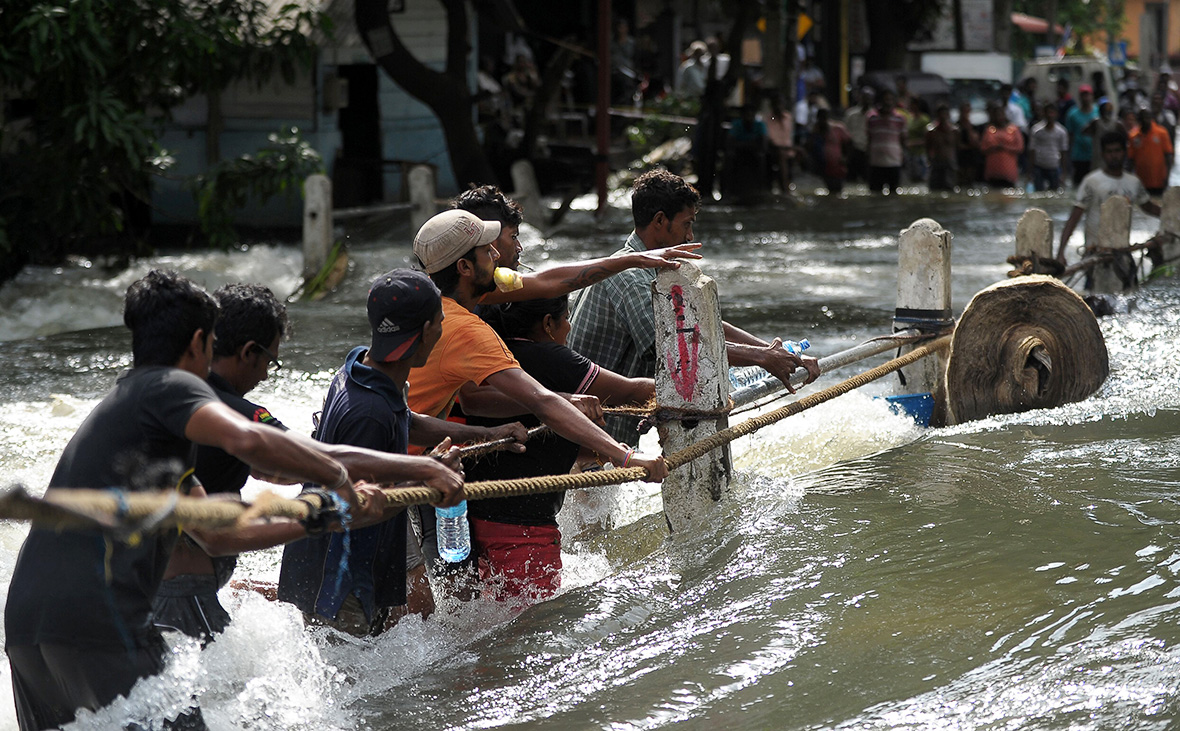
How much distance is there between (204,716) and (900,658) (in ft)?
7.08

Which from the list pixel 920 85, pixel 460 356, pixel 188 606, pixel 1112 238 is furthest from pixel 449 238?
pixel 920 85

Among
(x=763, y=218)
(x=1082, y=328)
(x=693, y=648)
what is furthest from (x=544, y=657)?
(x=763, y=218)

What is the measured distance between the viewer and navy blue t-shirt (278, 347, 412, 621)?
12.4 feet

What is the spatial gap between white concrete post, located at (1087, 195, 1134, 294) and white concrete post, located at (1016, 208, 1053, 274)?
52.6 inches

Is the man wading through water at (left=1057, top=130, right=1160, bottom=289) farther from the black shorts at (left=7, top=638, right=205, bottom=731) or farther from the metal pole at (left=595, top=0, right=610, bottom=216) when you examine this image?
the black shorts at (left=7, top=638, right=205, bottom=731)

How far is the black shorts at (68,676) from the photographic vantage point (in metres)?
3.11

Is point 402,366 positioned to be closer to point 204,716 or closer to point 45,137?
point 204,716

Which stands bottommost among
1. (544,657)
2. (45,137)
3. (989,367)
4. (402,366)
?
(544,657)

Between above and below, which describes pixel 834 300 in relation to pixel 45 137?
below

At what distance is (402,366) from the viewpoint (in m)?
3.83

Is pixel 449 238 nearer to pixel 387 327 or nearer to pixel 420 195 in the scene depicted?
pixel 387 327

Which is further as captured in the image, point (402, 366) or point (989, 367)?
point (989, 367)

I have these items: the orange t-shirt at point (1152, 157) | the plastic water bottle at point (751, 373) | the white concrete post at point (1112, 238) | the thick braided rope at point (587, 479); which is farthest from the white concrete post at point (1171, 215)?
the orange t-shirt at point (1152, 157)

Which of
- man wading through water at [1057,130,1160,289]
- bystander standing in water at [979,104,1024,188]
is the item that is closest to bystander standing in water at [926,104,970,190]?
bystander standing in water at [979,104,1024,188]
